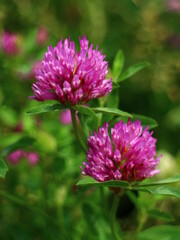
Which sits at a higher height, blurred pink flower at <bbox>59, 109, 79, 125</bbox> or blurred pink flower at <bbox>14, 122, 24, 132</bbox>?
blurred pink flower at <bbox>59, 109, 79, 125</bbox>

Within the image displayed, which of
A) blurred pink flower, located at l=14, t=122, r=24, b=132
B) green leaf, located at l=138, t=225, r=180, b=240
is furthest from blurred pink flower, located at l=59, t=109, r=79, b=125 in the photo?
green leaf, located at l=138, t=225, r=180, b=240

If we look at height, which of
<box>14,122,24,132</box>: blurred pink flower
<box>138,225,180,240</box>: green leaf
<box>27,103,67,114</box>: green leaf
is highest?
<box>14,122,24,132</box>: blurred pink flower

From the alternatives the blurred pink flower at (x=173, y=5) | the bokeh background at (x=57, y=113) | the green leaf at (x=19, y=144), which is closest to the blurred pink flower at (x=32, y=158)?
the bokeh background at (x=57, y=113)

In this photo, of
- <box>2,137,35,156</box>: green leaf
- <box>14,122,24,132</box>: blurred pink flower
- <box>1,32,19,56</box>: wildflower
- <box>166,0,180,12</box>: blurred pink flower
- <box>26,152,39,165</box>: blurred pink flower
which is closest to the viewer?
<box>2,137,35,156</box>: green leaf

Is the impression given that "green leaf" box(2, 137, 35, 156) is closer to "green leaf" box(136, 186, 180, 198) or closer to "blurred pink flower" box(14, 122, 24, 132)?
"green leaf" box(136, 186, 180, 198)

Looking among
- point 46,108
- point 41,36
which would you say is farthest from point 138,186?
point 41,36

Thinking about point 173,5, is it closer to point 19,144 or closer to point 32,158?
point 32,158
